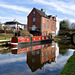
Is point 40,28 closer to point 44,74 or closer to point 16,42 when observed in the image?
point 16,42

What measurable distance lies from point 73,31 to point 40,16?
15.9 metres

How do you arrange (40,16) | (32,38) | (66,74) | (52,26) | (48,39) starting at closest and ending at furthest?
(66,74), (32,38), (48,39), (40,16), (52,26)

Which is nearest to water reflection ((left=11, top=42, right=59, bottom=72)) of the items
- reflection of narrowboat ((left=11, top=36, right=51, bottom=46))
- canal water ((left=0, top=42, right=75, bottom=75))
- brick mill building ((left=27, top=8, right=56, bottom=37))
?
canal water ((left=0, top=42, right=75, bottom=75))

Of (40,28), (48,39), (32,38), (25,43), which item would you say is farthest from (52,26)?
(25,43)

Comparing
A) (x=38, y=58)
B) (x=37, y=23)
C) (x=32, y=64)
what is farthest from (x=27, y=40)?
(x=37, y=23)

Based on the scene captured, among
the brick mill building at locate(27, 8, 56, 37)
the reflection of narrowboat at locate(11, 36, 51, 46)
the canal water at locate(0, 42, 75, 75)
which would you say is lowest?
the canal water at locate(0, 42, 75, 75)

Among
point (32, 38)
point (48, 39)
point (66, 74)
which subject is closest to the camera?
point (66, 74)

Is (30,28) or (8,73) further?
(30,28)

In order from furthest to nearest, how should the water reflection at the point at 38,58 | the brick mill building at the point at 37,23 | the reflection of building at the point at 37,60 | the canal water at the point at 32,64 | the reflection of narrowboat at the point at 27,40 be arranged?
the brick mill building at the point at 37,23 < the reflection of narrowboat at the point at 27,40 < the water reflection at the point at 38,58 < the reflection of building at the point at 37,60 < the canal water at the point at 32,64

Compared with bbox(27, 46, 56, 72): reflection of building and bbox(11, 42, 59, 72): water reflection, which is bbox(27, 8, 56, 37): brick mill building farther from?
bbox(27, 46, 56, 72): reflection of building

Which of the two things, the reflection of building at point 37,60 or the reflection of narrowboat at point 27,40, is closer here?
the reflection of building at point 37,60

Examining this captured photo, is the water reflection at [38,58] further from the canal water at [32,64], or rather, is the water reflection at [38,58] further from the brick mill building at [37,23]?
the brick mill building at [37,23]

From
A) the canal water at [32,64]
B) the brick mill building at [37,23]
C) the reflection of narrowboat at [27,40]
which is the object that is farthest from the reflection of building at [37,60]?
the brick mill building at [37,23]

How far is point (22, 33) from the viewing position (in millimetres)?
29328
